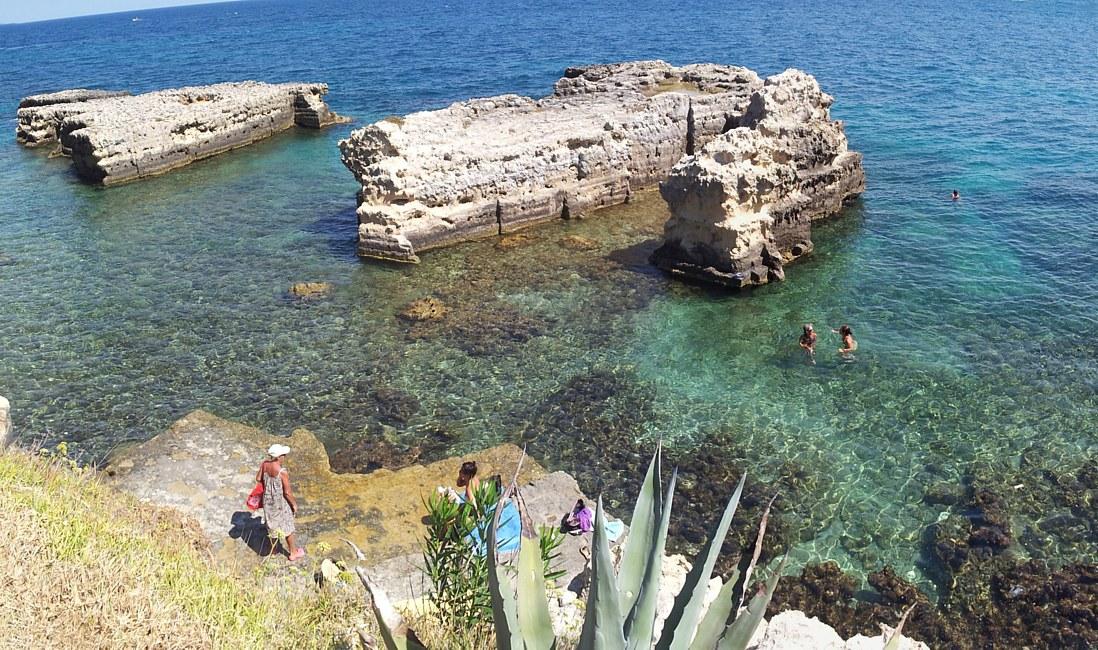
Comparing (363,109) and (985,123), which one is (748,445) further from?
(363,109)

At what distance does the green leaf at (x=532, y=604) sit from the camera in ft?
16.4

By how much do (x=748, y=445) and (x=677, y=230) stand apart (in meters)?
8.16

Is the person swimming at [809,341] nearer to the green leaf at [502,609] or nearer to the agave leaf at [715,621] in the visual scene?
the agave leaf at [715,621]

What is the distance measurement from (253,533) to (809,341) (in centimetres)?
1095

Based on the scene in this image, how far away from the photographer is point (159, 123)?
103 ft

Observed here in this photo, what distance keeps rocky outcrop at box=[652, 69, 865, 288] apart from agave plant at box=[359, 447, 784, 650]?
14645 millimetres

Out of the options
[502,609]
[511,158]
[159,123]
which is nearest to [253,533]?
[502,609]

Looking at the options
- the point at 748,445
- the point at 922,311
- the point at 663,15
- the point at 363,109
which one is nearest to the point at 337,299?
the point at 748,445

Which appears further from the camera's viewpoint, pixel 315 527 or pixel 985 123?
pixel 985 123

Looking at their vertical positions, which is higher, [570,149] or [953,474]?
[570,149]

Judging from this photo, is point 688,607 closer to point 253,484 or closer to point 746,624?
point 746,624

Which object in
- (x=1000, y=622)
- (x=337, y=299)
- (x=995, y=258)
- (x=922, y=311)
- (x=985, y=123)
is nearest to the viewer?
(x=1000, y=622)

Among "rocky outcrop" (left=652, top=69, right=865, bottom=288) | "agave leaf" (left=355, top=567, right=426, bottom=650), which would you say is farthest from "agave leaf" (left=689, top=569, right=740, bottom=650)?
"rocky outcrop" (left=652, top=69, right=865, bottom=288)

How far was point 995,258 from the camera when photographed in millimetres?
20500
